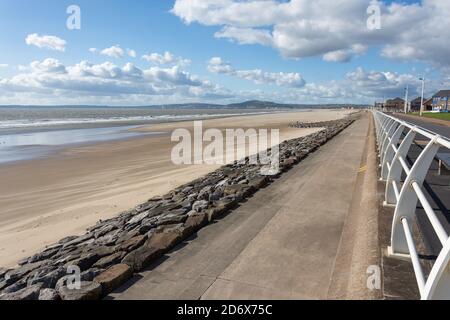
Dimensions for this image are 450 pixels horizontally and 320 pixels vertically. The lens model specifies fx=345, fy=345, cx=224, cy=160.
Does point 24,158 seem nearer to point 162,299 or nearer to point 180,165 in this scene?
point 180,165

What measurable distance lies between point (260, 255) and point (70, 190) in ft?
27.0

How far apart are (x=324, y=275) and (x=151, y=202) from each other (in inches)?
210

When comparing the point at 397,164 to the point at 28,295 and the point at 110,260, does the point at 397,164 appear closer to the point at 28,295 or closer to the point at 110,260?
the point at 110,260

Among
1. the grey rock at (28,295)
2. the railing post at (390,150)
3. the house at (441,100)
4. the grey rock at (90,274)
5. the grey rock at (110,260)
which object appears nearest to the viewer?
the grey rock at (28,295)

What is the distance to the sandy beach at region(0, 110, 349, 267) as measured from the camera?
6799 mm

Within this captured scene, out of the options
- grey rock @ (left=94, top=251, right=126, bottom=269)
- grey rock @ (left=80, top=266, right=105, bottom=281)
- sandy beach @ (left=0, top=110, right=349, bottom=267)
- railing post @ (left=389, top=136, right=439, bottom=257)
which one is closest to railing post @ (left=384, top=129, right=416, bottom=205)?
railing post @ (left=389, top=136, right=439, bottom=257)

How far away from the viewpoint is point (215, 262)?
3604mm

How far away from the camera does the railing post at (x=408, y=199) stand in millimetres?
2893

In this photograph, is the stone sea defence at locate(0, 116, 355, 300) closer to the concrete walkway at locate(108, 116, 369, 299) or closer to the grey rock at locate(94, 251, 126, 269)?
the grey rock at locate(94, 251, 126, 269)

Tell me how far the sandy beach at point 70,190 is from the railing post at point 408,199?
18.2 feet

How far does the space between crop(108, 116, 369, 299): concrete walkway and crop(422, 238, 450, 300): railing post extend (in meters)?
Answer: 1.08

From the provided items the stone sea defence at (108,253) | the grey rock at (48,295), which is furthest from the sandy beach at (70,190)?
the grey rock at (48,295)

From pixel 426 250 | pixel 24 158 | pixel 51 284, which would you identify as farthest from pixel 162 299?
pixel 24 158

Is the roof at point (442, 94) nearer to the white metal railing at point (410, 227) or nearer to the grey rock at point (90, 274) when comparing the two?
the white metal railing at point (410, 227)
